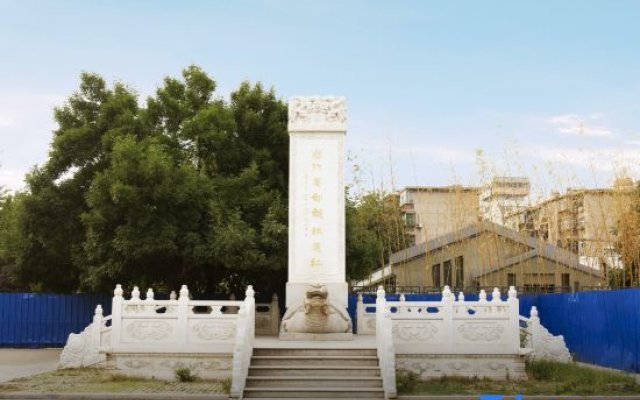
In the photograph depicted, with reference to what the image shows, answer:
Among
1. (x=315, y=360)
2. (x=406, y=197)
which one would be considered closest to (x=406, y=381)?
(x=315, y=360)

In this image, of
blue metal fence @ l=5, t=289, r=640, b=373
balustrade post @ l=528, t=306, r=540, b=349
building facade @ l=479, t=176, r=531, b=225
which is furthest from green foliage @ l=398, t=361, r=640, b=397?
building facade @ l=479, t=176, r=531, b=225

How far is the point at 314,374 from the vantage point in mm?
9203

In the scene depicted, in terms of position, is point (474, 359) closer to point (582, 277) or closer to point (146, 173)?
point (146, 173)

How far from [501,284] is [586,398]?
12.2 meters

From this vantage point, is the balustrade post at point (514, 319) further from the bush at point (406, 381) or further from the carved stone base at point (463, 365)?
the bush at point (406, 381)

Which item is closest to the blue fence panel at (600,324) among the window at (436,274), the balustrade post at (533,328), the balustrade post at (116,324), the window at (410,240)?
the balustrade post at (533,328)

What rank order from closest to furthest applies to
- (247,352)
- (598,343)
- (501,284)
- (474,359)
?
(247,352), (474,359), (598,343), (501,284)

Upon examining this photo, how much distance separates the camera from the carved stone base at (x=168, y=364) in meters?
10.2

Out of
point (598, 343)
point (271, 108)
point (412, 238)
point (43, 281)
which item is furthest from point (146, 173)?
point (412, 238)

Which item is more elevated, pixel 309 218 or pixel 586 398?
pixel 309 218

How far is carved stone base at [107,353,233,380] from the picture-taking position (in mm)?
10195

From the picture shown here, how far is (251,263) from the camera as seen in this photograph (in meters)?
13.6

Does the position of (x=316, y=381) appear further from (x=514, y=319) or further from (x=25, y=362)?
(x=25, y=362)

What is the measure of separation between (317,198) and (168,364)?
3807mm
